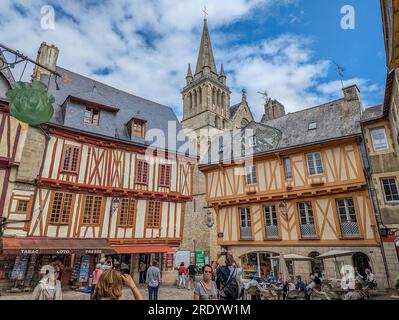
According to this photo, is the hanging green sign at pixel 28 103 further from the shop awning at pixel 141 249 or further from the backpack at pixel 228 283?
the shop awning at pixel 141 249

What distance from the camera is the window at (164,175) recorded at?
555 inches

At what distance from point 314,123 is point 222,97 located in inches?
866

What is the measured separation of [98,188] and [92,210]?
1029 millimetres

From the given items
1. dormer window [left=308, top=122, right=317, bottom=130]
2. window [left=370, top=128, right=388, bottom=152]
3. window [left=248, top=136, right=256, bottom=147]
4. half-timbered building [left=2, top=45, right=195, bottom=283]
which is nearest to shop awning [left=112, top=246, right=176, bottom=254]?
half-timbered building [left=2, top=45, right=195, bottom=283]

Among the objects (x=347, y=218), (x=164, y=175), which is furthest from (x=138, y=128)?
(x=347, y=218)

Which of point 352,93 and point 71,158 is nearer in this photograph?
point 71,158

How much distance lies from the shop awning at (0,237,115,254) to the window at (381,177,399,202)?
1174 cm

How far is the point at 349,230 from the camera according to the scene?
10906 mm

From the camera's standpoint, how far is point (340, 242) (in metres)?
10.8

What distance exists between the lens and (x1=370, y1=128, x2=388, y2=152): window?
10.9 m

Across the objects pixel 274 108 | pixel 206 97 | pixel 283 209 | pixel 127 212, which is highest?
pixel 206 97

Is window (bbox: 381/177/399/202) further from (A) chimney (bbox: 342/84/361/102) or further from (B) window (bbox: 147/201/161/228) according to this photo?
(B) window (bbox: 147/201/161/228)

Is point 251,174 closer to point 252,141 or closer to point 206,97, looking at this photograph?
point 252,141
